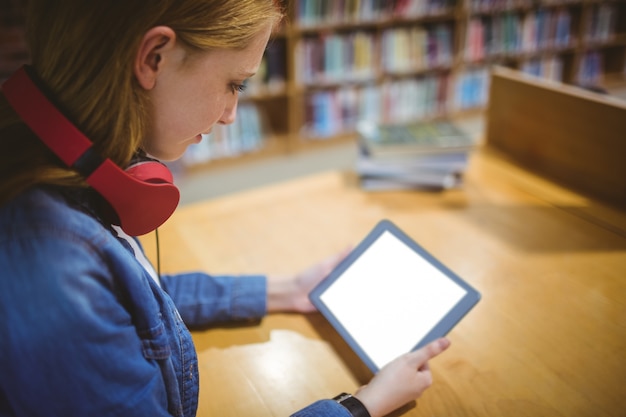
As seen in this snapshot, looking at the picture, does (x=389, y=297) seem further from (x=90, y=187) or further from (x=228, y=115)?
(x=90, y=187)

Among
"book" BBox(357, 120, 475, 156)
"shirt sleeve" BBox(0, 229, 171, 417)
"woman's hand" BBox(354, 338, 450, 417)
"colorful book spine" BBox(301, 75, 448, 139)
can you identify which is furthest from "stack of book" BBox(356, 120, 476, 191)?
"colorful book spine" BBox(301, 75, 448, 139)

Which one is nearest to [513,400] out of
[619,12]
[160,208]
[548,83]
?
[160,208]

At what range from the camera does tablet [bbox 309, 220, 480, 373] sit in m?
0.77

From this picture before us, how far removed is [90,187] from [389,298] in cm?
48

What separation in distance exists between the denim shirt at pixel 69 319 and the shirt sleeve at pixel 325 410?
18cm

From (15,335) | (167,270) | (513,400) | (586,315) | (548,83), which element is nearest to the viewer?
(15,335)

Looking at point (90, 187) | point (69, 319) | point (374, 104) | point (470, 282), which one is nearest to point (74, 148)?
point (90, 187)

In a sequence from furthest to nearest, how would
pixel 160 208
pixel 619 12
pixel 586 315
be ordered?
pixel 619 12, pixel 586 315, pixel 160 208

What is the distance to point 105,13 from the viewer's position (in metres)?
0.50

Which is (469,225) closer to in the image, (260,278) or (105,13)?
(260,278)

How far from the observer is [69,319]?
47cm

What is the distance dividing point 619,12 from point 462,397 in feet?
15.0

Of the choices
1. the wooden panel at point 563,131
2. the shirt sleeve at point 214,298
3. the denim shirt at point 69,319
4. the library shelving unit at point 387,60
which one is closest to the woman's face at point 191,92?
the denim shirt at point 69,319

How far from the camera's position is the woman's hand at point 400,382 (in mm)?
691
